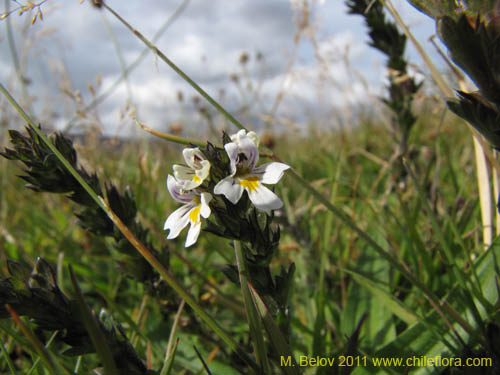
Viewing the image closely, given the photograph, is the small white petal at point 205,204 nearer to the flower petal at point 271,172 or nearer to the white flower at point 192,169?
→ the white flower at point 192,169

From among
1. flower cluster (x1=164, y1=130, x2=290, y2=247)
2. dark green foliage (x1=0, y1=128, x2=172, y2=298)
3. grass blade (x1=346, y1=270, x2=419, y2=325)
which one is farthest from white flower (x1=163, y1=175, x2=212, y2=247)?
grass blade (x1=346, y1=270, x2=419, y2=325)

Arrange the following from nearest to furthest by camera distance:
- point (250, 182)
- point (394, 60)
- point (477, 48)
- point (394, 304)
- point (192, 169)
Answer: point (477, 48)
point (250, 182)
point (192, 169)
point (394, 304)
point (394, 60)

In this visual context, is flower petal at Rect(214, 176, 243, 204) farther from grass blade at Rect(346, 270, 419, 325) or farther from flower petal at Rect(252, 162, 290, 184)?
grass blade at Rect(346, 270, 419, 325)

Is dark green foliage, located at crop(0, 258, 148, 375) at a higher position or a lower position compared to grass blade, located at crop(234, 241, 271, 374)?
lower

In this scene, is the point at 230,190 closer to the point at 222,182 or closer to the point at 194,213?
the point at 222,182

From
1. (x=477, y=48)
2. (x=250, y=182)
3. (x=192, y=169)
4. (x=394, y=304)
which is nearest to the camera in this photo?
(x=477, y=48)

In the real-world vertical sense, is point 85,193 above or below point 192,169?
below

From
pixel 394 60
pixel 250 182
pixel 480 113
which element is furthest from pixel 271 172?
pixel 394 60
